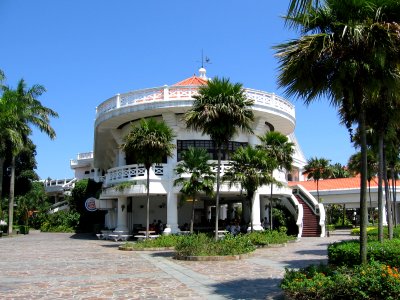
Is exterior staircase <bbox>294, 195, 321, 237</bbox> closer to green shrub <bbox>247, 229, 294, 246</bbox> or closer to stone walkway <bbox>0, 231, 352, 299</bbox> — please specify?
green shrub <bbox>247, 229, 294, 246</bbox>

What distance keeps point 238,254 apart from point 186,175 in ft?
33.4

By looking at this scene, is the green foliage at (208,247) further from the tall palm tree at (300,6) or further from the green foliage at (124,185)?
the tall palm tree at (300,6)

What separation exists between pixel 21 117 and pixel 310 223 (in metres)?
26.9

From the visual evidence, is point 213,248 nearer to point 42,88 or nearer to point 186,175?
point 186,175

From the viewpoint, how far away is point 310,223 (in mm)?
34969

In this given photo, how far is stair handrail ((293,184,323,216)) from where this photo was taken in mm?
35438

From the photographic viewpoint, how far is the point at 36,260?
61.9 ft

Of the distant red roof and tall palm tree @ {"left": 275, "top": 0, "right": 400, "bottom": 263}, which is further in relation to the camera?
the distant red roof

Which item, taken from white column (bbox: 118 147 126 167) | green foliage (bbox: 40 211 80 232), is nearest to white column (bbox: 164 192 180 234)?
white column (bbox: 118 147 126 167)

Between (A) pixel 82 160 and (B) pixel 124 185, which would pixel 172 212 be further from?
(A) pixel 82 160

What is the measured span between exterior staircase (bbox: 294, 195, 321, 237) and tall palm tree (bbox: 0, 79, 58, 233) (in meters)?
24.4

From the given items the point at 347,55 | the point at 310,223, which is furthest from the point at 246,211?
the point at 347,55

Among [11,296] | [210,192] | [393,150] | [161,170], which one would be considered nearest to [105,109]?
[161,170]

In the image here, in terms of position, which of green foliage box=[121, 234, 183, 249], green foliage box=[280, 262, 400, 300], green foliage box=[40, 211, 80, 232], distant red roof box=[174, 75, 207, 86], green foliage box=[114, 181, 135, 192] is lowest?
green foliage box=[40, 211, 80, 232]
